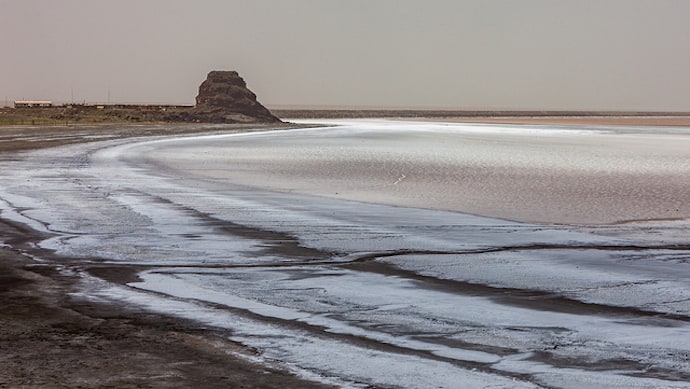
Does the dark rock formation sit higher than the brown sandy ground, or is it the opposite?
the dark rock formation

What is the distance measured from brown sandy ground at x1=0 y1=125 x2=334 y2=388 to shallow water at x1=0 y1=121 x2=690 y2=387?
1.28 ft

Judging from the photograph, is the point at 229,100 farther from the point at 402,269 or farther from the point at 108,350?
the point at 108,350

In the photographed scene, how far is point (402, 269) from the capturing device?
12.5 metres

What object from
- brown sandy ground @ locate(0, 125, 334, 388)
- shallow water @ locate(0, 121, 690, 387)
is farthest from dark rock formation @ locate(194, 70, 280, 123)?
brown sandy ground @ locate(0, 125, 334, 388)

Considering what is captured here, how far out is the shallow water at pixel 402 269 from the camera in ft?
25.3

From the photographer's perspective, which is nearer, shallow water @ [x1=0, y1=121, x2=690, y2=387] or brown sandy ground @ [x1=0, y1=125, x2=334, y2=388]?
brown sandy ground @ [x1=0, y1=125, x2=334, y2=388]

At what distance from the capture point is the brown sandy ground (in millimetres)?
6785

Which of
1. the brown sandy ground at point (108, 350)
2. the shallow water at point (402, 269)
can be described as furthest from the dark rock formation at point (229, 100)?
the brown sandy ground at point (108, 350)

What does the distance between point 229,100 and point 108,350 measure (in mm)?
154430

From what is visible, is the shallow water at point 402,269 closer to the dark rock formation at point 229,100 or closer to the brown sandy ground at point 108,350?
the brown sandy ground at point 108,350

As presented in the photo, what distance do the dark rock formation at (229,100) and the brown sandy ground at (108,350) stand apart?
141847 mm

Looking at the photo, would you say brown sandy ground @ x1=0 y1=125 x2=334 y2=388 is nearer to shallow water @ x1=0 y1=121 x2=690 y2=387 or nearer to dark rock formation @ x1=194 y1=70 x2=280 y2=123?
shallow water @ x1=0 y1=121 x2=690 y2=387

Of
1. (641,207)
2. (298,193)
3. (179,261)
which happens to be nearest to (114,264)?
(179,261)

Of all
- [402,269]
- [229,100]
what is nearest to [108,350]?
[402,269]
